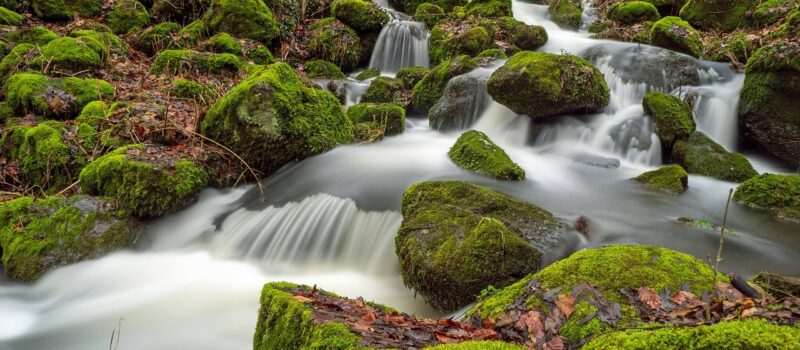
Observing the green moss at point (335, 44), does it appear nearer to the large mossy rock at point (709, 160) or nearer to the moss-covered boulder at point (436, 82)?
the moss-covered boulder at point (436, 82)

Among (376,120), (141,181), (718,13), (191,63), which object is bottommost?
(141,181)

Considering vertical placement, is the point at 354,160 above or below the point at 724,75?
below

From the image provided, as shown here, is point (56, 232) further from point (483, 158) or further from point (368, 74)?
point (368, 74)

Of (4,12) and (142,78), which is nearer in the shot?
(142,78)

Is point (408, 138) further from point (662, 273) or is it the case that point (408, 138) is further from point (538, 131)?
point (662, 273)

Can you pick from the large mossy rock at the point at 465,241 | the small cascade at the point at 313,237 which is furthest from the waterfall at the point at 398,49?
the large mossy rock at the point at 465,241

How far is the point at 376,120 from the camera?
938 cm

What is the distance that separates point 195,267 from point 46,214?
1.80 m

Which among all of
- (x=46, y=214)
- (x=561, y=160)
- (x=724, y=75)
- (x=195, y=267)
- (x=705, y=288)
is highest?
(x=724, y=75)

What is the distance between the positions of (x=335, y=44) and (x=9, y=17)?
7.83 metres

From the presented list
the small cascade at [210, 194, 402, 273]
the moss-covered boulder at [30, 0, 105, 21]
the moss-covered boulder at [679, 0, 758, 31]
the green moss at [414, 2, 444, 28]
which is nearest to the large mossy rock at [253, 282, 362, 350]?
the small cascade at [210, 194, 402, 273]

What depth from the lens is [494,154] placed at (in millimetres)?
7480

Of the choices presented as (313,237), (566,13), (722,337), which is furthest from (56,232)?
(566,13)

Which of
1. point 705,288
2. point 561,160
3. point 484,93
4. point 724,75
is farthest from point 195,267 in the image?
point 724,75
